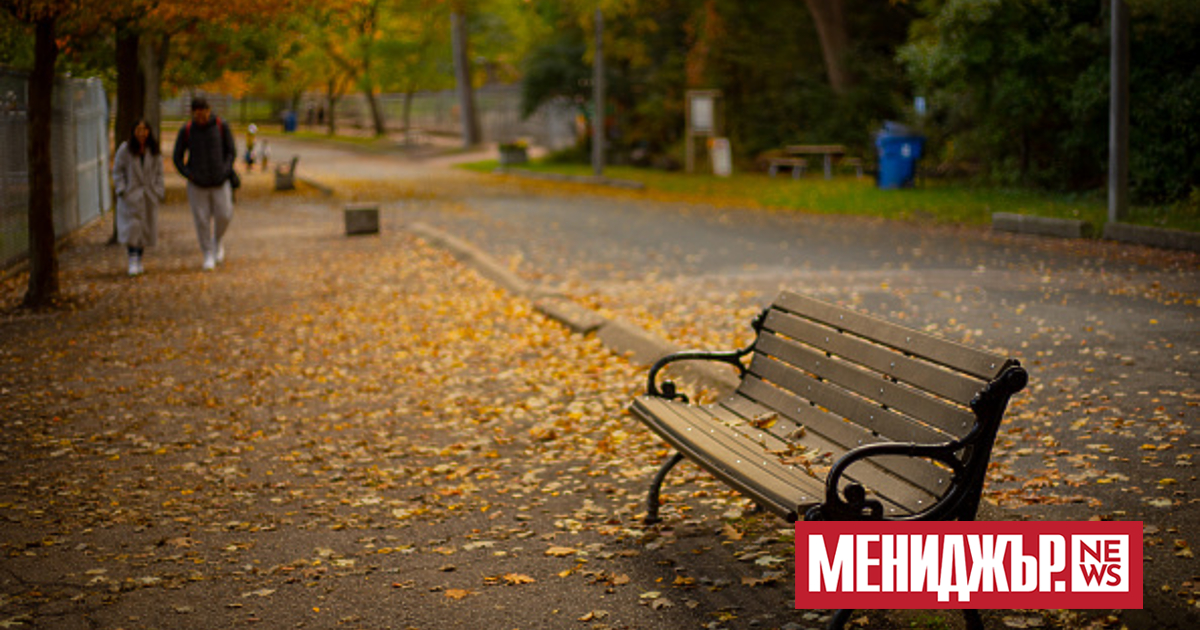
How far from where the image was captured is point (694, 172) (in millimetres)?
37719

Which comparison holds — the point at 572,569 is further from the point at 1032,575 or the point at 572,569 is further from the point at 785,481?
the point at 1032,575

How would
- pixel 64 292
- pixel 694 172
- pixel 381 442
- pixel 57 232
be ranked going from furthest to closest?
1. pixel 694 172
2. pixel 57 232
3. pixel 64 292
4. pixel 381 442

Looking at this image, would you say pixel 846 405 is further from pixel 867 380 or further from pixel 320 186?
pixel 320 186

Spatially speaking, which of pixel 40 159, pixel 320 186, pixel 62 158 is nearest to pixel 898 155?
pixel 320 186

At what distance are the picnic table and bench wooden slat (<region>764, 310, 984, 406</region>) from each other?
27384mm

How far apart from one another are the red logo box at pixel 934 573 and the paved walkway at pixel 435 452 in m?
0.11

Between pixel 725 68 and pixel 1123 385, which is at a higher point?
pixel 725 68

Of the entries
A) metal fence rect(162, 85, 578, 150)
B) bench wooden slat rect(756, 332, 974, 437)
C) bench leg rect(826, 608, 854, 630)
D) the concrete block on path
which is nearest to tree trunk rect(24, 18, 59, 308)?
the concrete block on path

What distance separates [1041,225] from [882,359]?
559 inches

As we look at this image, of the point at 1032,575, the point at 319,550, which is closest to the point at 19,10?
the point at 319,550

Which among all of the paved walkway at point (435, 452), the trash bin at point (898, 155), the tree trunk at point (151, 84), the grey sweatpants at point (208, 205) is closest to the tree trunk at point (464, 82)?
the tree trunk at point (151, 84)

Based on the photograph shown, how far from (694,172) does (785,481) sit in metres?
33.1

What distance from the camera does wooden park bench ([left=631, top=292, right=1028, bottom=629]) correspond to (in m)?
4.57

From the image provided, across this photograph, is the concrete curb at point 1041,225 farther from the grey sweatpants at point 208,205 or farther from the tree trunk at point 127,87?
the tree trunk at point 127,87
